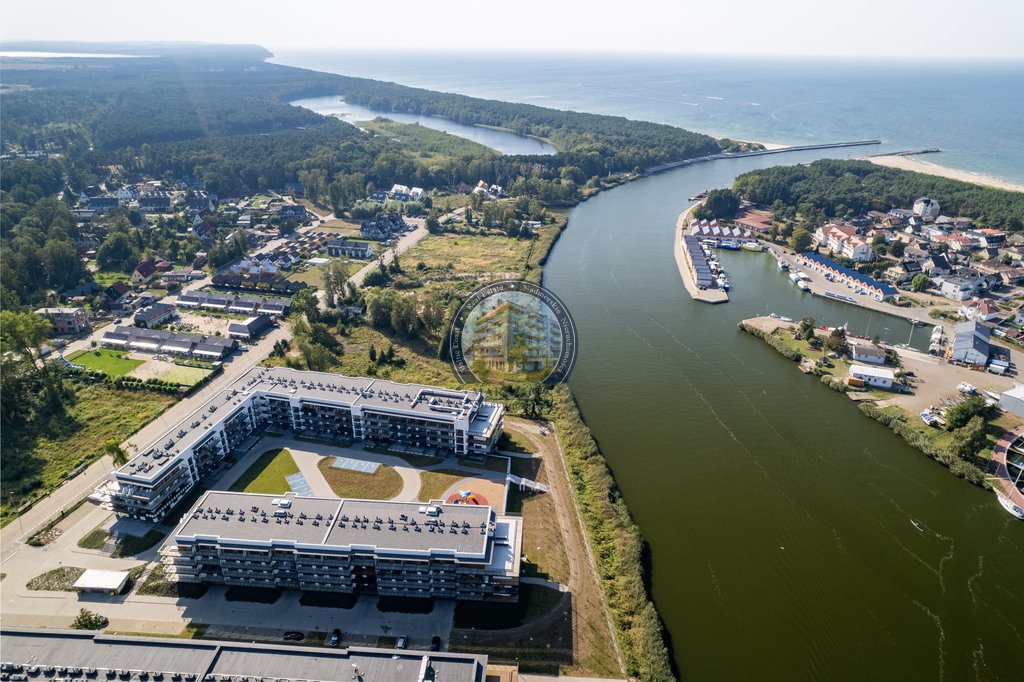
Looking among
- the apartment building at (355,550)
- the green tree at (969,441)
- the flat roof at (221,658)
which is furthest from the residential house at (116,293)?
the green tree at (969,441)

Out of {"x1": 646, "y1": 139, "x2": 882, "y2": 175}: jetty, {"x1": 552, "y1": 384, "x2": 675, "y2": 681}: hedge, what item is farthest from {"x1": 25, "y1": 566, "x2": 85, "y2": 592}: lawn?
{"x1": 646, "y1": 139, "x2": 882, "y2": 175}: jetty

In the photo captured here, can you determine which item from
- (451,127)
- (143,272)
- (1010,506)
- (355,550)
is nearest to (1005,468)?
(1010,506)

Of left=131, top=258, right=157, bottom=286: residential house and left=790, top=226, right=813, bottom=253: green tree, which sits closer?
left=131, top=258, right=157, bottom=286: residential house

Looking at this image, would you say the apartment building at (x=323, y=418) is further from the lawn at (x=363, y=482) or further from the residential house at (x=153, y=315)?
the residential house at (x=153, y=315)

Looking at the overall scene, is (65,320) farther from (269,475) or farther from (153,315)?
(269,475)

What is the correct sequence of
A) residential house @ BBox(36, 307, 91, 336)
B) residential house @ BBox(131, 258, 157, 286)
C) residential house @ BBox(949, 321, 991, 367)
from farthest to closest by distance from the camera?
residential house @ BBox(131, 258, 157, 286) < residential house @ BBox(36, 307, 91, 336) < residential house @ BBox(949, 321, 991, 367)

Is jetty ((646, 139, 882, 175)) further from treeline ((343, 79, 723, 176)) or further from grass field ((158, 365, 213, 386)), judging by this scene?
grass field ((158, 365, 213, 386))
